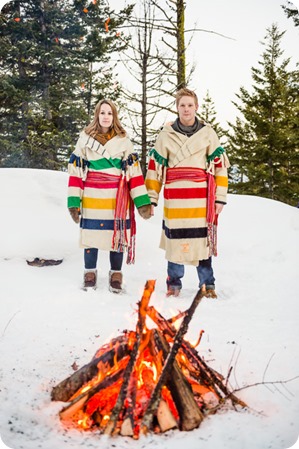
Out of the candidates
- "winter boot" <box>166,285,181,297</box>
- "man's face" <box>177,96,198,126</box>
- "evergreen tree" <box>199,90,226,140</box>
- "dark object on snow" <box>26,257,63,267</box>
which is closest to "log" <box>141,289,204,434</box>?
"winter boot" <box>166,285,181,297</box>

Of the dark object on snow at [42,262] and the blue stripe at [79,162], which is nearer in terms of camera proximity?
the blue stripe at [79,162]

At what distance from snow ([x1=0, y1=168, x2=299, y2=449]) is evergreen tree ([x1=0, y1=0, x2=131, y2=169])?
1.97 feet

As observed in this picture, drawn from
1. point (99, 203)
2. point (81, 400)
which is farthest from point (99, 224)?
point (81, 400)

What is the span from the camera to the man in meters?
2.84

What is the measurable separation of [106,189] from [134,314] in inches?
37.8

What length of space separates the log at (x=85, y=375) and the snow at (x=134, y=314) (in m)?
0.05

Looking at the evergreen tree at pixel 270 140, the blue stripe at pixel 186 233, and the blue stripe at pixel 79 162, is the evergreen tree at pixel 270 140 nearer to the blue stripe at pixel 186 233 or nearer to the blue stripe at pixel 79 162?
the blue stripe at pixel 186 233

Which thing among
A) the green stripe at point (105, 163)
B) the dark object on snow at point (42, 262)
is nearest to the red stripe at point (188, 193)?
the green stripe at point (105, 163)

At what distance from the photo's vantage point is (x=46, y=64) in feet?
12.2

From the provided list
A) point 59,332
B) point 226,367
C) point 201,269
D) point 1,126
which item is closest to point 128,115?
point 1,126

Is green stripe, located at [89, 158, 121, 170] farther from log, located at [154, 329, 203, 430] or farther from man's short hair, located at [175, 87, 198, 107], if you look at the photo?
log, located at [154, 329, 203, 430]

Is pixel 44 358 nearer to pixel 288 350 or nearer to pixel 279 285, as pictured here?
pixel 288 350

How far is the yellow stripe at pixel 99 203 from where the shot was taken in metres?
2.99

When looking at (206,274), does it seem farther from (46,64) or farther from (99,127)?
(46,64)
